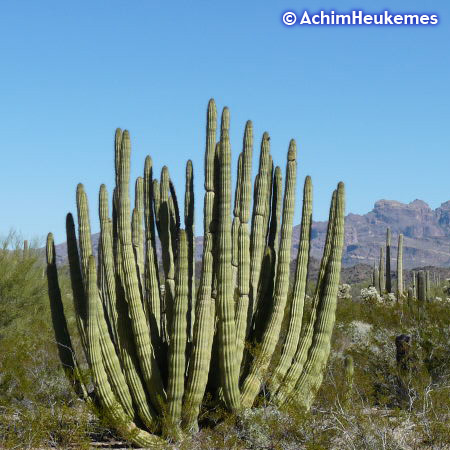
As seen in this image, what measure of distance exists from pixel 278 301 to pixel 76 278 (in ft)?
7.85

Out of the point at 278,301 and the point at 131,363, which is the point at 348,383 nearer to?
the point at 278,301

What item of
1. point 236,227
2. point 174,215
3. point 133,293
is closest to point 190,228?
point 174,215

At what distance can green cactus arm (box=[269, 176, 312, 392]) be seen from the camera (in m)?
9.27

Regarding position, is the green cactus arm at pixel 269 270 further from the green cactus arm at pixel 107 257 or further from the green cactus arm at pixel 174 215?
the green cactus arm at pixel 107 257

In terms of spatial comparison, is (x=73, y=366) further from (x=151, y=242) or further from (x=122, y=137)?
(x=122, y=137)

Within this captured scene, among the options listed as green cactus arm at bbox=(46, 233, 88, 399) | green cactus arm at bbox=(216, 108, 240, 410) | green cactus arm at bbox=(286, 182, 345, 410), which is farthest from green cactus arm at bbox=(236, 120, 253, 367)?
green cactus arm at bbox=(46, 233, 88, 399)

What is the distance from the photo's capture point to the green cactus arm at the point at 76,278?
9266mm

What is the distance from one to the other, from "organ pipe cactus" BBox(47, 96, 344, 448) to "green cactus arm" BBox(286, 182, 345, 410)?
13mm

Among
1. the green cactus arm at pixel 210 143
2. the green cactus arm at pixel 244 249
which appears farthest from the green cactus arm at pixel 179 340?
the green cactus arm at pixel 210 143

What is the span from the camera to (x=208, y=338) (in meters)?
8.71

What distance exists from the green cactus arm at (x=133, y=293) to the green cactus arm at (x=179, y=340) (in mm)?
211

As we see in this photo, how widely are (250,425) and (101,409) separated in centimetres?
171

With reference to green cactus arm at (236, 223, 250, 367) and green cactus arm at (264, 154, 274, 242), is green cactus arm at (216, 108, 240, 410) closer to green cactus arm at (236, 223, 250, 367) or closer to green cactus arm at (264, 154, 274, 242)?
green cactus arm at (236, 223, 250, 367)

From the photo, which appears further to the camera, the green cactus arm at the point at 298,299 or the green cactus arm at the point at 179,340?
the green cactus arm at the point at 298,299
